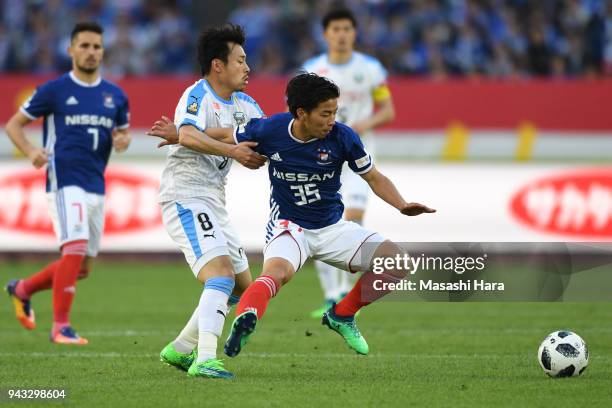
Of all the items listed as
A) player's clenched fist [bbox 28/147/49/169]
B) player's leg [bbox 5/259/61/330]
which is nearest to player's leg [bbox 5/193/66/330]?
player's leg [bbox 5/259/61/330]

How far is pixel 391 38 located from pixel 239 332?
1712cm

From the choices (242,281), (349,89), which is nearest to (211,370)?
(242,281)

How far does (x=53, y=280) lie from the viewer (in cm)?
1012

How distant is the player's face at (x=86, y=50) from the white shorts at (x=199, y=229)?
264 centimetres

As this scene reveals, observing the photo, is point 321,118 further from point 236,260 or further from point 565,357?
point 565,357

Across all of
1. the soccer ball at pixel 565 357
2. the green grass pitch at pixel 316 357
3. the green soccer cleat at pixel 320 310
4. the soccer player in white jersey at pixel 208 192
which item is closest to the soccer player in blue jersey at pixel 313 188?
the soccer player in white jersey at pixel 208 192

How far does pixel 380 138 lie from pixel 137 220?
8.38 metres

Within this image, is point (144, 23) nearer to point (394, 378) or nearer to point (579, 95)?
point (579, 95)

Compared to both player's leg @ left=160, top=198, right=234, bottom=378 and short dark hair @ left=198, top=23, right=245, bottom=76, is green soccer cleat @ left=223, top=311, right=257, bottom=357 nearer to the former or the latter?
player's leg @ left=160, top=198, right=234, bottom=378

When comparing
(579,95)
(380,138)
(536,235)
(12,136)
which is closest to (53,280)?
(12,136)

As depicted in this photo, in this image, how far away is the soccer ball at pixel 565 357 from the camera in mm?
7703

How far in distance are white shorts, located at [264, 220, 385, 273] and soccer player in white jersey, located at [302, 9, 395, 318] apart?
3.83 metres

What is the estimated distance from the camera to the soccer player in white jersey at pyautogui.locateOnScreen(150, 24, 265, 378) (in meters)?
7.59

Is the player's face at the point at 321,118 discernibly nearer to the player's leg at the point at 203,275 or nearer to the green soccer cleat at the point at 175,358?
the player's leg at the point at 203,275
